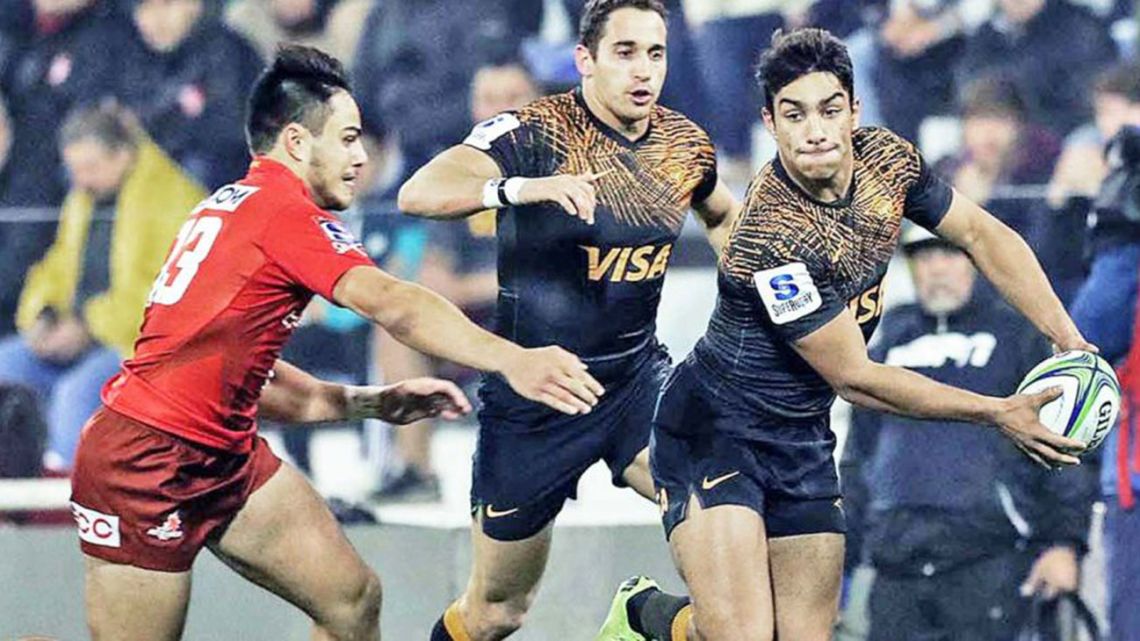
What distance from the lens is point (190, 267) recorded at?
6.00m

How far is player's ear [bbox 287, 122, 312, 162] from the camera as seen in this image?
6121mm

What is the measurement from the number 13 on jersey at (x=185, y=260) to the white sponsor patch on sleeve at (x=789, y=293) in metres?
1.50

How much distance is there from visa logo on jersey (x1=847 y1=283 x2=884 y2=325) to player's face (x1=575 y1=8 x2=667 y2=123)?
0.99 m

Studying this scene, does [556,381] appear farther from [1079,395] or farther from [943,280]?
[943,280]

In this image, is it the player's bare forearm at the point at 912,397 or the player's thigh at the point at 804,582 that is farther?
the player's thigh at the point at 804,582

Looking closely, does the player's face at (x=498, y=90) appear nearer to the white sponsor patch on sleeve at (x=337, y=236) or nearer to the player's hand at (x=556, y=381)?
the white sponsor patch on sleeve at (x=337, y=236)

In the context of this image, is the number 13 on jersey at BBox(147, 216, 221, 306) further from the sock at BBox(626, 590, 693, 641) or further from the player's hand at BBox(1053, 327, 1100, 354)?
the player's hand at BBox(1053, 327, 1100, 354)

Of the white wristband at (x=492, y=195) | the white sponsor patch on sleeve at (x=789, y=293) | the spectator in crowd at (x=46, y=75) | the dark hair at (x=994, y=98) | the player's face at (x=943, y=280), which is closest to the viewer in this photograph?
the white sponsor patch on sleeve at (x=789, y=293)

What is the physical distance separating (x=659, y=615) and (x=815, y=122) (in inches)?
65.7

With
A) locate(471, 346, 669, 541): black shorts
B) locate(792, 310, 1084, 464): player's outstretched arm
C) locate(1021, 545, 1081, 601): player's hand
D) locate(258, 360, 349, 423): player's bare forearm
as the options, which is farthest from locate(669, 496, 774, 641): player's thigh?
locate(1021, 545, 1081, 601): player's hand

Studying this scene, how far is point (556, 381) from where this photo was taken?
5188mm

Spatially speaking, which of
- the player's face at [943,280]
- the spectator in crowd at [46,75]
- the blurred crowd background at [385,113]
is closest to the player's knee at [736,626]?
the player's face at [943,280]

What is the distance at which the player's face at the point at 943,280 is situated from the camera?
8219 millimetres

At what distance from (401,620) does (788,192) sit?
267cm
